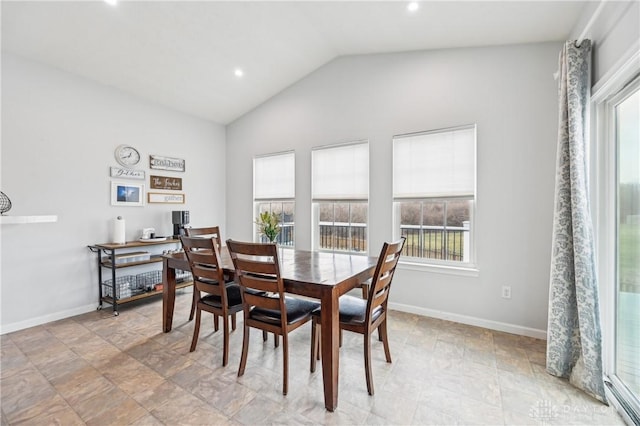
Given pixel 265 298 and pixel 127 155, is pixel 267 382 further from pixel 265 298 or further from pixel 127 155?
pixel 127 155

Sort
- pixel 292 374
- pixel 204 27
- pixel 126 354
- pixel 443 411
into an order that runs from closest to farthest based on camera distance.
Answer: pixel 443 411, pixel 292 374, pixel 126 354, pixel 204 27

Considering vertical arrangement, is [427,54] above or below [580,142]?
above

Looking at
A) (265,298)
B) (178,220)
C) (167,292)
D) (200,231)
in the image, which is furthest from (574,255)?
(178,220)

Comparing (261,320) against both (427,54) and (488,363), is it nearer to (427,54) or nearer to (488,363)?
(488,363)

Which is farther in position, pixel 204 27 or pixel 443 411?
pixel 204 27

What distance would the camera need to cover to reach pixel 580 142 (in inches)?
79.8

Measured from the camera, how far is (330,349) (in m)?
1.77

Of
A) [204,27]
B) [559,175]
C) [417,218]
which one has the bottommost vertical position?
[417,218]

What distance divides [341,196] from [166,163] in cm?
259

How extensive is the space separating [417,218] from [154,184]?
141 inches

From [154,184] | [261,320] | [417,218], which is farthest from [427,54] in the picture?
[154,184]

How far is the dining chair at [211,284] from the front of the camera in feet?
7.32

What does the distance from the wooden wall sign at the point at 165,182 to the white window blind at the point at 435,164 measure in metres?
3.17

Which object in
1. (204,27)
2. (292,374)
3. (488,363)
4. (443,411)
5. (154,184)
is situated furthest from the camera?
(154,184)
